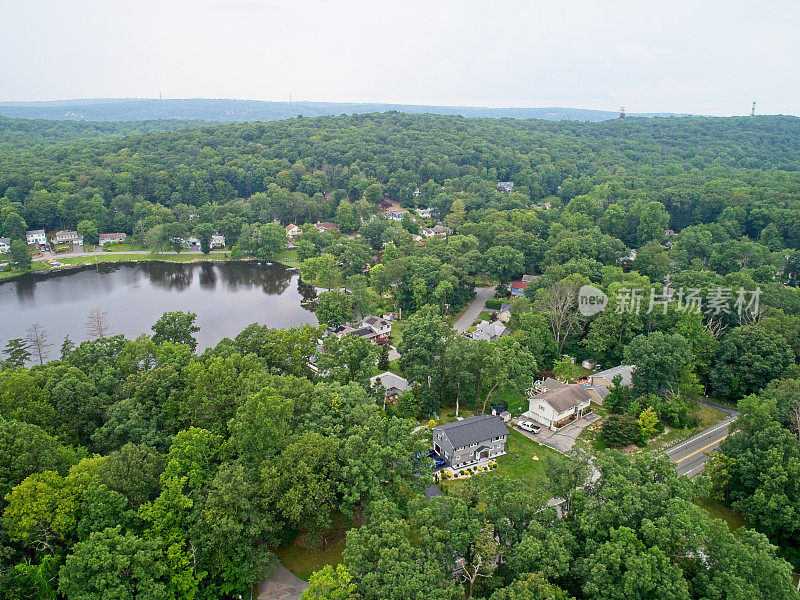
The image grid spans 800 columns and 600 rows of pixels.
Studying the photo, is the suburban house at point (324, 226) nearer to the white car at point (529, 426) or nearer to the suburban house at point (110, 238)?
the suburban house at point (110, 238)

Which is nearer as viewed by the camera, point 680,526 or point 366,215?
point 680,526

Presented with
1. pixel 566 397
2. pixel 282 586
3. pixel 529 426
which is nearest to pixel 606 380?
pixel 566 397

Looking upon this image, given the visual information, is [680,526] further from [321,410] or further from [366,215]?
[366,215]

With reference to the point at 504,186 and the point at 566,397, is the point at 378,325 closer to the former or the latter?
the point at 566,397

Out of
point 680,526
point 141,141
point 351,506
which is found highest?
point 141,141

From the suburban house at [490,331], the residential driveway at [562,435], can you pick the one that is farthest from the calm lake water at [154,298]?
the residential driveway at [562,435]

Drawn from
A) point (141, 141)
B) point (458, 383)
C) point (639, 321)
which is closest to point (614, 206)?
point (639, 321)

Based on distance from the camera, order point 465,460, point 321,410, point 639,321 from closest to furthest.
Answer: point 321,410 < point 465,460 < point 639,321
